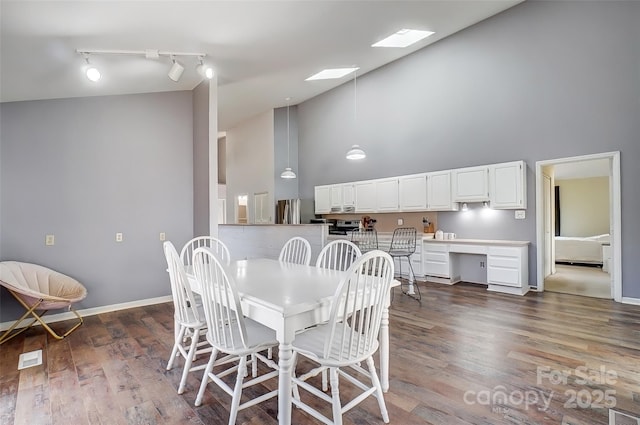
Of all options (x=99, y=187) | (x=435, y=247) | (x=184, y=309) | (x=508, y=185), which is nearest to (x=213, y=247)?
(x=184, y=309)

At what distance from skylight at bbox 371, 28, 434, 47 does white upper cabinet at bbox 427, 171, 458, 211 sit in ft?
7.98

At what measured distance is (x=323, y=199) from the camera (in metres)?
7.70

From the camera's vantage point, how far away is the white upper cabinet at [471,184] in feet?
16.5

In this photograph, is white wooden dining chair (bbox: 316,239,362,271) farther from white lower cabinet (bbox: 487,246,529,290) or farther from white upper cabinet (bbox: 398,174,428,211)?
white upper cabinet (bbox: 398,174,428,211)

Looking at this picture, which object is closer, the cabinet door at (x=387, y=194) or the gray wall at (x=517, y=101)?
the gray wall at (x=517, y=101)

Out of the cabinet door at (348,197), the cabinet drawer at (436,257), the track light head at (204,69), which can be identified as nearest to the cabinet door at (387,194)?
the cabinet door at (348,197)

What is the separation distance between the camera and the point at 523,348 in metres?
2.65

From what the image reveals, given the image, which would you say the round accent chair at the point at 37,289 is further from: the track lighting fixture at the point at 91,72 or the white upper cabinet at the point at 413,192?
the white upper cabinet at the point at 413,192

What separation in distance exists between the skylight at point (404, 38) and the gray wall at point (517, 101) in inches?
17.7

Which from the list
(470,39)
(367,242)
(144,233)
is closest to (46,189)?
(144,233)

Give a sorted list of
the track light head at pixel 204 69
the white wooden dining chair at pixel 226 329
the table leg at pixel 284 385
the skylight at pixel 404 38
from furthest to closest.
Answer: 1. the skylight at pixel 404 38
2. the track light head at pixel 204 69
3. the white wooden dining chair at pixel 226 329
4. the table leg at pixel 284 385

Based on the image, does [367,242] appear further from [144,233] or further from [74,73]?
[74,73]

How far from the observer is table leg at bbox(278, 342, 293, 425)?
1466mm

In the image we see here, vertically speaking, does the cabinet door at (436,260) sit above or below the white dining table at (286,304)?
below
